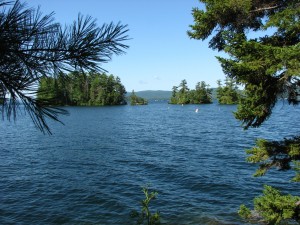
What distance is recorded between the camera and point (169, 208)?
13.7m

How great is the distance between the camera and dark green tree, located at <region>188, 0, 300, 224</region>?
632cm

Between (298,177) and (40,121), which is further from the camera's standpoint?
(298,177)

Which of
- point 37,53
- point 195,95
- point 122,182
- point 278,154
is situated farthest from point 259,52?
point 195,95

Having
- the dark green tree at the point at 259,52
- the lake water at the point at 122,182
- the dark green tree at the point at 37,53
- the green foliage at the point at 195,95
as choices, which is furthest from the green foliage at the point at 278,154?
the green foliage at the point at 195,95

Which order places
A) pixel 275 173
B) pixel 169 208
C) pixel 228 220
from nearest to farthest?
pixel 228 220 → pixel 169 208 → pixel 275 173

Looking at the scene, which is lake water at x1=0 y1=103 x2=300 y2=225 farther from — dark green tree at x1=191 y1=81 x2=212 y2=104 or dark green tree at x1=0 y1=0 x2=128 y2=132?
dark green tree at x1=191 y1=81 x2=212 y2=104

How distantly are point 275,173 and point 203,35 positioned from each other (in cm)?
1377

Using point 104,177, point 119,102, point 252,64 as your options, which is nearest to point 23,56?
point 252,64

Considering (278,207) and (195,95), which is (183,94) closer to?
(195,95)

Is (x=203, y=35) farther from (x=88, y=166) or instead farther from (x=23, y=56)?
(x=88, y=166)

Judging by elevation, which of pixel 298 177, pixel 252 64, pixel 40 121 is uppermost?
pixel 252 64

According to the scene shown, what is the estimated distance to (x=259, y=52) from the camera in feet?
20.7

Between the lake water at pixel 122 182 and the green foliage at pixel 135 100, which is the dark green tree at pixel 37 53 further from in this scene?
the green foliage at pixel 135 100

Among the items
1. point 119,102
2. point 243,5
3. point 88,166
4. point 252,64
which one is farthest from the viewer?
point 119,102
